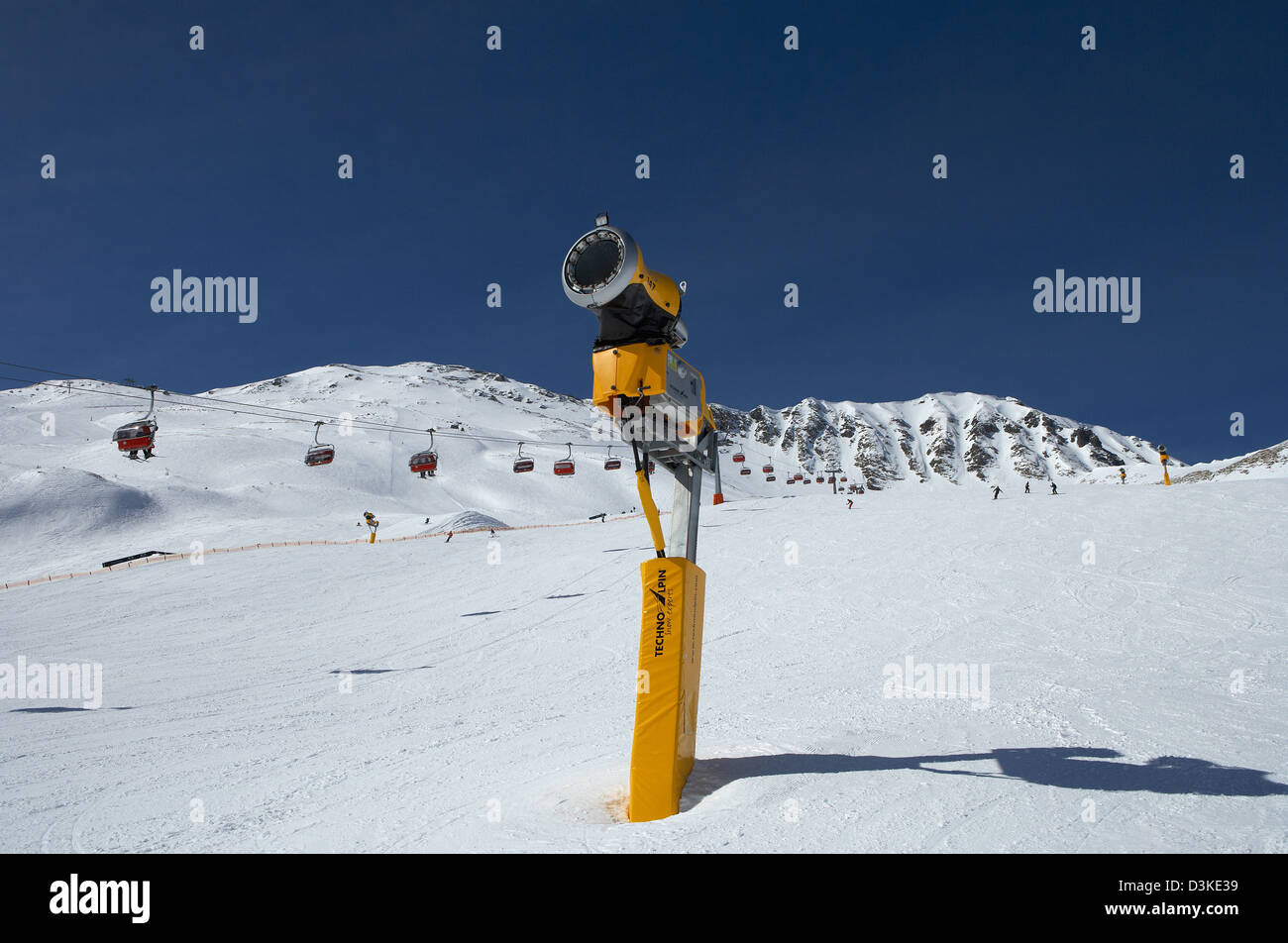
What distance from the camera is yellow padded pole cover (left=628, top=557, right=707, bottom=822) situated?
6395mm

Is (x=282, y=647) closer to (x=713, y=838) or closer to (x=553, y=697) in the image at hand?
(x=553, y=697)

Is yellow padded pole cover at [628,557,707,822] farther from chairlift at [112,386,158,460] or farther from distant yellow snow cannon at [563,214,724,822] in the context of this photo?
chairlift at [112,386,158,460]

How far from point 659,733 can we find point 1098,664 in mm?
10688

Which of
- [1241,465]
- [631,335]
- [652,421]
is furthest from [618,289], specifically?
[1241,465]

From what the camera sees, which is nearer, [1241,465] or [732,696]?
[732,696]

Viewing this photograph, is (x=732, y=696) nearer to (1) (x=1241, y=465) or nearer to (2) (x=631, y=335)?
(2) (x=631, y=335)

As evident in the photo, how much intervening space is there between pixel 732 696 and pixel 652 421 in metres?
7.60

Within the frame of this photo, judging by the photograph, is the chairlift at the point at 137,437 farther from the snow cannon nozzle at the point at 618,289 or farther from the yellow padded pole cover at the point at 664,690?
the yellow padded pole cover at the point at 664,690

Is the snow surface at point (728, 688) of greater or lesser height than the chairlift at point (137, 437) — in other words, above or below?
below

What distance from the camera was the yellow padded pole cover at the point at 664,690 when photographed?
6395 mm

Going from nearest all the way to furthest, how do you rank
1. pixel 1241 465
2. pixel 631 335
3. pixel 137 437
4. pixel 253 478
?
pixel 631 335
pixel 137 437
pixel 253 478
pixel 1241 465

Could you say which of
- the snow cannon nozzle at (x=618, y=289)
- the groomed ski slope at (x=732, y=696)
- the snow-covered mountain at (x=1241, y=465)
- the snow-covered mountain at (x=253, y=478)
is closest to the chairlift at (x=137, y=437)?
the groomed ski slope at (x=732, y=696)

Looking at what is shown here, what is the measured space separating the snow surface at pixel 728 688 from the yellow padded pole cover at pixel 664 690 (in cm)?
43

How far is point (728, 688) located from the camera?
1328 cm
